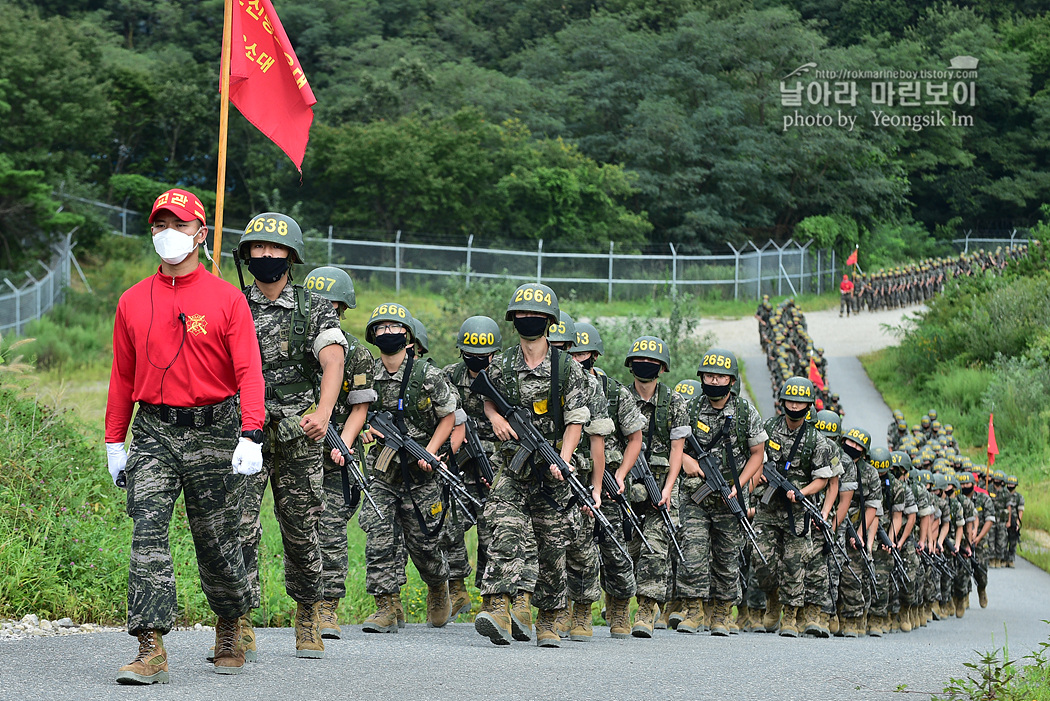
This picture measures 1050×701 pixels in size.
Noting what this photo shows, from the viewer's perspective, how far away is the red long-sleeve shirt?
5891 millimetres

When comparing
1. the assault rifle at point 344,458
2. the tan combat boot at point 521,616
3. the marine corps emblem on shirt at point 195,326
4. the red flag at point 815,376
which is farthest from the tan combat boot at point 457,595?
the red flag at point 815,376

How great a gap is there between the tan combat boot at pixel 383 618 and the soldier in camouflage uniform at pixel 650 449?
1.94 metres

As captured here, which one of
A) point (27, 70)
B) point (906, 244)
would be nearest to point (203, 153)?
point (27, 70)

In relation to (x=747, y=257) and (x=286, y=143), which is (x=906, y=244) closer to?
(x=747, y=257)

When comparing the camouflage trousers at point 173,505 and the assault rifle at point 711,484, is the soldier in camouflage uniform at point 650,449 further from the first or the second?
the camouflage trousers at point 173,505

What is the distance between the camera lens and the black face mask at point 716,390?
1097cm

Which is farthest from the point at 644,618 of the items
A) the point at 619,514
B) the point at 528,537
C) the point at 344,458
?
the point at 344,458

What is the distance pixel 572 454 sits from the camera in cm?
836

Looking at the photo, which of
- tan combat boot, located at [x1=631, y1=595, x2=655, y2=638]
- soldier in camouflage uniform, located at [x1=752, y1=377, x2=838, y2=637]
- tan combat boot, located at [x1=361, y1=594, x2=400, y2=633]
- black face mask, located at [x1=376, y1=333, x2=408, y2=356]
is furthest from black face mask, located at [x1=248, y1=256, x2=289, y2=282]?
soldier in camouflage uniform, located at [x1=752, y1=377, x2=838, y2=637]

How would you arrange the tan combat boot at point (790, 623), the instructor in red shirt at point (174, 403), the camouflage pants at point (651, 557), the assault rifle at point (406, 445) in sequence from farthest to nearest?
the tan combat boot at point (790, 623) < the camouflage pants at point (651, 557) < the assault rifle at point (406, 445) < the instructor in red shirt at point (174, 403)

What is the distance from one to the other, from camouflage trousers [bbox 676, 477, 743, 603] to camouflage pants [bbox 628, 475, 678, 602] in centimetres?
51

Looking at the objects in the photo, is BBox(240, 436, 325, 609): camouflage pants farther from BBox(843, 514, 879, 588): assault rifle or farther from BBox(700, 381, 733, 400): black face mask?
BBox(843, 514, 879, 588): assault rifle

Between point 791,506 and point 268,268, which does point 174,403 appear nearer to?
point 268,268

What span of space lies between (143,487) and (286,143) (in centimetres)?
447
